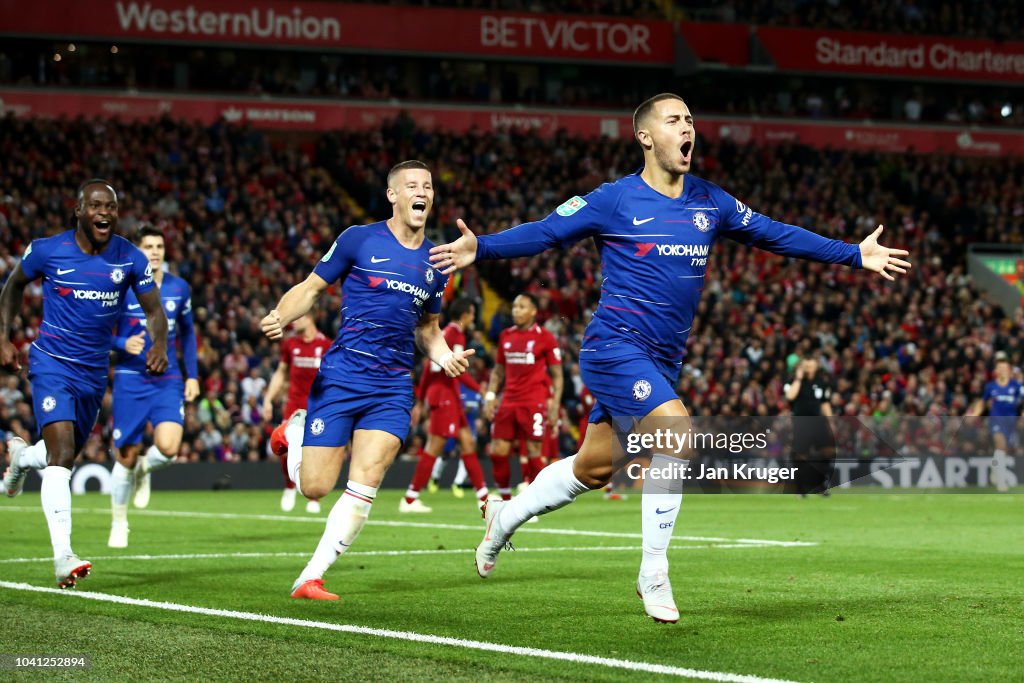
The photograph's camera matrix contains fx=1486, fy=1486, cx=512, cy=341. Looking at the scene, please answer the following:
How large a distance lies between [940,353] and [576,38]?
16374mm

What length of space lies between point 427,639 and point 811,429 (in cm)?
1974

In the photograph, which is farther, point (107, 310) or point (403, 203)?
point (107, 310)

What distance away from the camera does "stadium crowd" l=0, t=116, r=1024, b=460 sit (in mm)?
28547

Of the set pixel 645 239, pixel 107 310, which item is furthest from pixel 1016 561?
pixel 107 310

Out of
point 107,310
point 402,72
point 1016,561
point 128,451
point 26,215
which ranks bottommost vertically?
point 1016,561

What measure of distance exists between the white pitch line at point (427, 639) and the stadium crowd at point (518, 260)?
15.4 meters

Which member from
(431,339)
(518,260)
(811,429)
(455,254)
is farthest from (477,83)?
(455,254)

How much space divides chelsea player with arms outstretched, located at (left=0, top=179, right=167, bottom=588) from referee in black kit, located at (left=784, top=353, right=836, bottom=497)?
16.0 metres

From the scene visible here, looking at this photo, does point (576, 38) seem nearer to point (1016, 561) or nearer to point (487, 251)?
point (1016, 561)

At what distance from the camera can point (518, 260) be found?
36.2 m

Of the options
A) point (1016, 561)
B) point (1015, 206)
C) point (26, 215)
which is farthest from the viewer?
point (1015, 206)

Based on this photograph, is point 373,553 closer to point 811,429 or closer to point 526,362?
point 526,362

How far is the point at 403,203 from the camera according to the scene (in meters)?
9.32

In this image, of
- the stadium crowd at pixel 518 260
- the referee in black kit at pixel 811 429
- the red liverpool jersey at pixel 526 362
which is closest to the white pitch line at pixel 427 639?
the red liverpool jersey at pixel 526 362
